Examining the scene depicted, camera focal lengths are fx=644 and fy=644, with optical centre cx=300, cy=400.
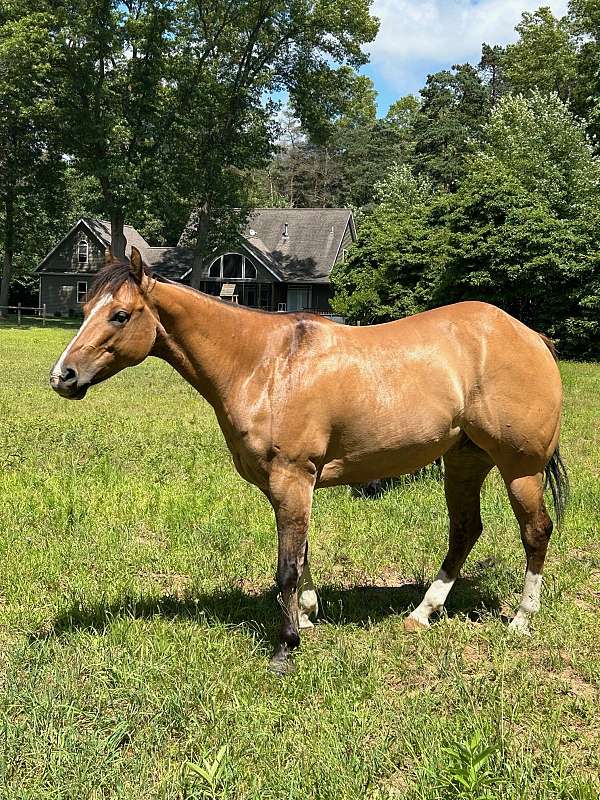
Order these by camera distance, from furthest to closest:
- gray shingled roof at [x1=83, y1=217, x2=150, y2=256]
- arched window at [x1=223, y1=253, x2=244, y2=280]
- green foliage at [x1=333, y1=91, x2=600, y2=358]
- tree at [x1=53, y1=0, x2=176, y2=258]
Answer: gray shingled roof at [x1=83, y1=217, x2=150, y2=256] → arched window at [x1=223, y1=253, x2=244, y2=280] → tree at [x1=53, y1=0, x2=176, y2=258] → green foliage at [x1=333, y1=91, x2=600, y2=358]

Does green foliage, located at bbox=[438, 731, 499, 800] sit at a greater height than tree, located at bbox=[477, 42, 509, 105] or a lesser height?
lesser

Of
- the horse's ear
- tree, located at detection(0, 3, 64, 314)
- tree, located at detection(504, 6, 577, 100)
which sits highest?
tree, located at detection(504, 6, 577, 100)

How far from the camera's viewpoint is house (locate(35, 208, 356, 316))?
42.4 metres

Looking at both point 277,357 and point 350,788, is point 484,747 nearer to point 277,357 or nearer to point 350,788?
point 350,788

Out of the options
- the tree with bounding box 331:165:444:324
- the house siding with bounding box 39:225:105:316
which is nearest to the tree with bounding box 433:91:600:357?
the tree with bounding box 331:165:444:324

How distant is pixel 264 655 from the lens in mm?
3666

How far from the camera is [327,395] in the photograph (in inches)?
139

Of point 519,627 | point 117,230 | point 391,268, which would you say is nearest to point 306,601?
point 519,627

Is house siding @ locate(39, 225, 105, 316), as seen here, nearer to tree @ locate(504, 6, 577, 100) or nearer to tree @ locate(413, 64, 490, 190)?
tree @ locate(413, 64, 490, 190)

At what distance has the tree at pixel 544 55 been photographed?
130 feet

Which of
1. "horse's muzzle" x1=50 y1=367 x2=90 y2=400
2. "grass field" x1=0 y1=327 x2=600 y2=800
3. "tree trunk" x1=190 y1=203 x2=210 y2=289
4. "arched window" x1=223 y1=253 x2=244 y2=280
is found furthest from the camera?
"arched window" x1=223 y1=253 x2=244 y2=280

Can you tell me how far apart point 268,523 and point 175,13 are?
33547 millimetres

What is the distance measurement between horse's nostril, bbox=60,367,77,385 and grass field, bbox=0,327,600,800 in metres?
1.52

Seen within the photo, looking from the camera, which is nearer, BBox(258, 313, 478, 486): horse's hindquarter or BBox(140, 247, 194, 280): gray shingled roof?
BBox(258, 313, 478, 486): horse's hindquarter
